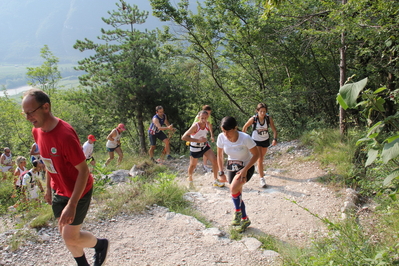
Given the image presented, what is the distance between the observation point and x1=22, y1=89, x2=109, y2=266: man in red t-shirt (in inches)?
96.4

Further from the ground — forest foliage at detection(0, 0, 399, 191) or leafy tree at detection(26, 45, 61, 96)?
leafy tree at detection(26, 45, 61, 96)

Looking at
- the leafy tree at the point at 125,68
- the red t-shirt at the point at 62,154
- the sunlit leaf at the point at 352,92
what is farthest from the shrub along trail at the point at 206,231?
the leafy tree at the point at 125,68

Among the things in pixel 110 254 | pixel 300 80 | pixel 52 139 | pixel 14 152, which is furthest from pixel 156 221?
pixel 14 152

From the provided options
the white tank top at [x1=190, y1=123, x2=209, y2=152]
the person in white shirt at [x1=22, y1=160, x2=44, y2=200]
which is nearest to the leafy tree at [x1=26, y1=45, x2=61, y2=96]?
the person in white shirt at [x1=22, y1=160, x2=44, y2=200]

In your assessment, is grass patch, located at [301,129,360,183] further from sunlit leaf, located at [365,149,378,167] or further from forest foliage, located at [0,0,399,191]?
sunlit leaf, located at [365,149,378,167]

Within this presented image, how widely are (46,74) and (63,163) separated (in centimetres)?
3249

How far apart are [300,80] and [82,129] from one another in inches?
758

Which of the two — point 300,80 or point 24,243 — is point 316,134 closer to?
point 300,80

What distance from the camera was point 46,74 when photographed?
30219mm

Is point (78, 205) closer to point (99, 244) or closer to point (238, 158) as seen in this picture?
point (99, 244)

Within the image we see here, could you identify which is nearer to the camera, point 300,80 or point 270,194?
point 270,194

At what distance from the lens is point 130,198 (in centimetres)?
515

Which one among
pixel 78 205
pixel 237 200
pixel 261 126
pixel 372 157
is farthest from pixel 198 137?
pixel 372 157

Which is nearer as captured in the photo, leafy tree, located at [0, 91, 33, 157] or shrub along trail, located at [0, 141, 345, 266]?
shrub along trail, located at [0, 141, 345, 266]
